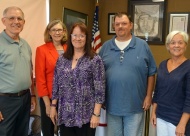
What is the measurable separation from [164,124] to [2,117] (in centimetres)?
127

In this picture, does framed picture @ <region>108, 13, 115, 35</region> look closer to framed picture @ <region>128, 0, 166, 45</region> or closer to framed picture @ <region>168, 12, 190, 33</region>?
framed picture @ <region>128, 0, 166, 45</region>

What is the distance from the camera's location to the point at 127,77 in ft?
5.89

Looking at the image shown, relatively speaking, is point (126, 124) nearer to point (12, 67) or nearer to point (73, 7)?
point (12, 67)

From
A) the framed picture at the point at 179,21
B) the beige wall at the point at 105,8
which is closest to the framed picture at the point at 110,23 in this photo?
the beige wall at the point at 105,8

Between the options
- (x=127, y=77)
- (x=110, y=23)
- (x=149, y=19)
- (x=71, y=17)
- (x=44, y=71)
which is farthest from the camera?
(x=110, y=23)

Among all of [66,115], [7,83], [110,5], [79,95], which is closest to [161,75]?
[79,95]

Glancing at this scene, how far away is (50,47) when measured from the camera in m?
2.09

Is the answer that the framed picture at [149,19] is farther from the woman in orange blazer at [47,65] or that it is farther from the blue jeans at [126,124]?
the blue jeans at [126,124]

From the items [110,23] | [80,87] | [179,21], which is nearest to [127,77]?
[80,87]

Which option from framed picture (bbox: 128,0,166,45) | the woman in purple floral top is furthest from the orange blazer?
framed picture (bbox: 128,0,166,45)

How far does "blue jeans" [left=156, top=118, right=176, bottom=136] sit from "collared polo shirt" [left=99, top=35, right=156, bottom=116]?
0.20 meters

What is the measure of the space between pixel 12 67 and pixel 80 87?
592 millimetres

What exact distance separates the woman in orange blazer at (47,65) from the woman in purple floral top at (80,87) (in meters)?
0.33

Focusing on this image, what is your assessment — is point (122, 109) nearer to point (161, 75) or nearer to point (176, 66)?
point (161, 75)
